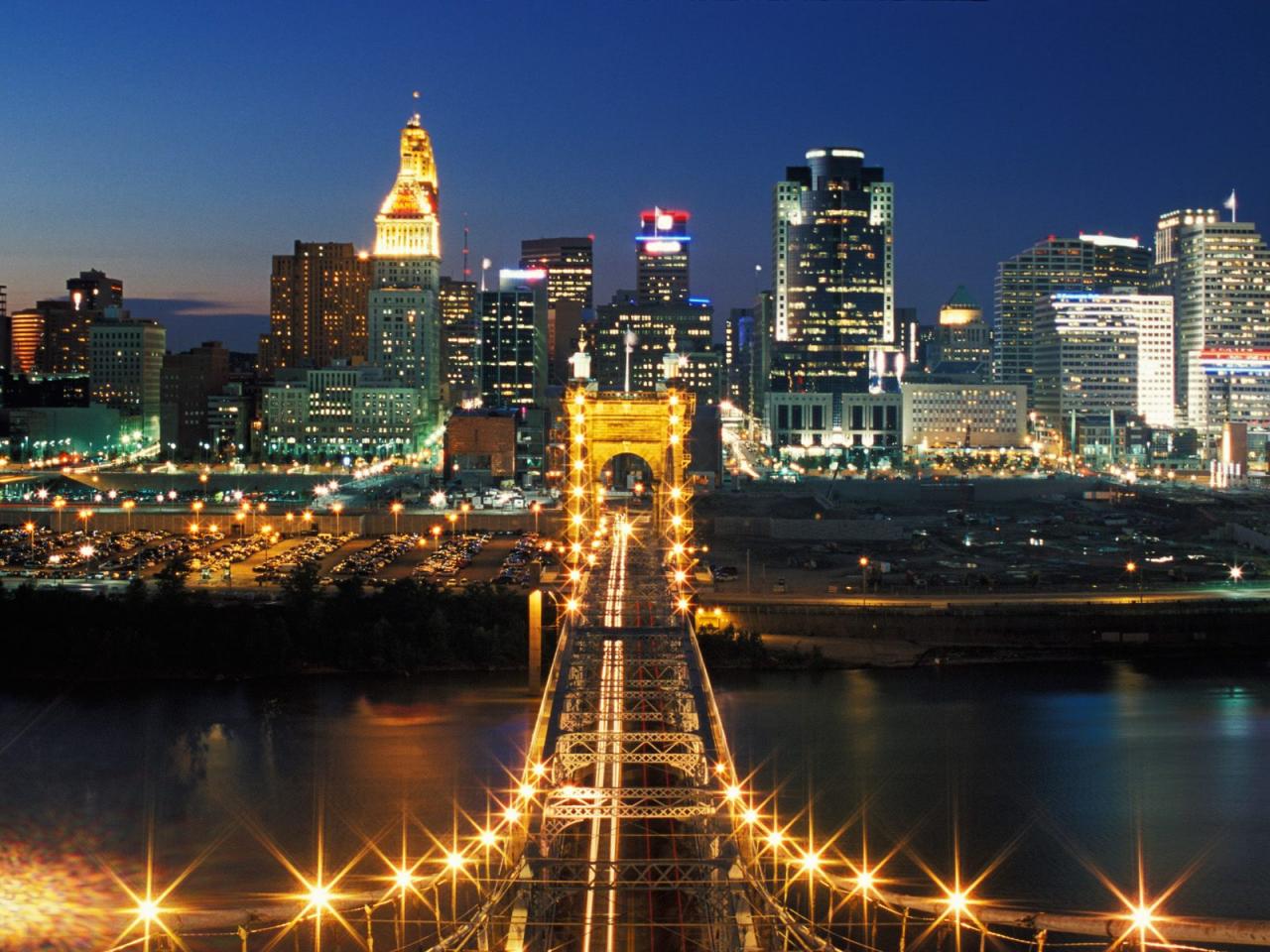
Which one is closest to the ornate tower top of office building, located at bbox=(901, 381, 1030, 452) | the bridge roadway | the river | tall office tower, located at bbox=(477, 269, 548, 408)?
tall office tower, located at bbox=(477, 269, 548, 408)

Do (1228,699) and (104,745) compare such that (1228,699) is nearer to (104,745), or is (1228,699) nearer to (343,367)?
(104,745)

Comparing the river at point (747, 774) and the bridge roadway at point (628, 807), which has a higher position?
the bridge roadway at point (628, 807)

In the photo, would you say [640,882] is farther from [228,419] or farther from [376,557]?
[228,419]

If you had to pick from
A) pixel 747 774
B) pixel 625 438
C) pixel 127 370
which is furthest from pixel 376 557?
pixel 127 370

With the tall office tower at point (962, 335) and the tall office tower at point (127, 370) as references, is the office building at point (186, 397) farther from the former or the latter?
the tall office tower at point (962, 335)

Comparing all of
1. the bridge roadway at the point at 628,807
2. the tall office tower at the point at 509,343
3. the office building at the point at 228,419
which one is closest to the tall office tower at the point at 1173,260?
the tall office tower at the point at 509,343

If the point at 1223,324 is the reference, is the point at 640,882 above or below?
below
